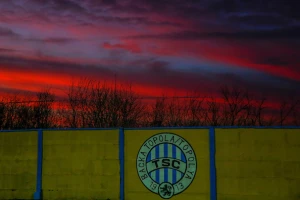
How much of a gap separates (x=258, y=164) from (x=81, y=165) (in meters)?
4.38

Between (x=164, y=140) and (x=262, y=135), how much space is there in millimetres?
2313

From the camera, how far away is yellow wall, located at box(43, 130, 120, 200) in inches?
444

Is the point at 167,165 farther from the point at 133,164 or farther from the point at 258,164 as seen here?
the point at 258,164

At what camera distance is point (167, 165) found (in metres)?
10.9

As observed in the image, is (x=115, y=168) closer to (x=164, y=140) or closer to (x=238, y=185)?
(x=164, y=140)

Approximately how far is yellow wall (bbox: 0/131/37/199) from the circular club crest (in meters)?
2.97

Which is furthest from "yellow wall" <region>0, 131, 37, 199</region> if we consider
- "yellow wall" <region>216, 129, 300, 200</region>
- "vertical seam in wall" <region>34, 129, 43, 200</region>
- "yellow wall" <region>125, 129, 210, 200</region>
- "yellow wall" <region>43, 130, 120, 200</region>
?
"yellow wall" <region>216, 129, 300, 200</region>

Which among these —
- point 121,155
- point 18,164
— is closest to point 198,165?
point 121,155

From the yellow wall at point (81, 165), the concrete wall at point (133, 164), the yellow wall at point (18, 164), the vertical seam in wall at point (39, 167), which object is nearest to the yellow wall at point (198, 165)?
the concrete wall at point (133, 164)

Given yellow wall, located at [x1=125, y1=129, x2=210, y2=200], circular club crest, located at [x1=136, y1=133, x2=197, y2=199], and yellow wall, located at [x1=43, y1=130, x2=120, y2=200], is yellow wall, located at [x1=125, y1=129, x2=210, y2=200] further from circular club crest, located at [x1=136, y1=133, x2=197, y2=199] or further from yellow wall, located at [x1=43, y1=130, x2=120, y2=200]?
yellow wall, located at [x1=43, y1=130, x2=120, y2=200]

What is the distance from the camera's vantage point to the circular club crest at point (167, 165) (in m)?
10.8

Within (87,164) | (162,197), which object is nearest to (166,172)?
(162,197)

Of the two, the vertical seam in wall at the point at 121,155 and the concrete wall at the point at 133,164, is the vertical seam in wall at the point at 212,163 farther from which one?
the vertical seam in wall at the point at 121,155

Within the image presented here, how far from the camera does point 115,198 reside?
36.6 feet
